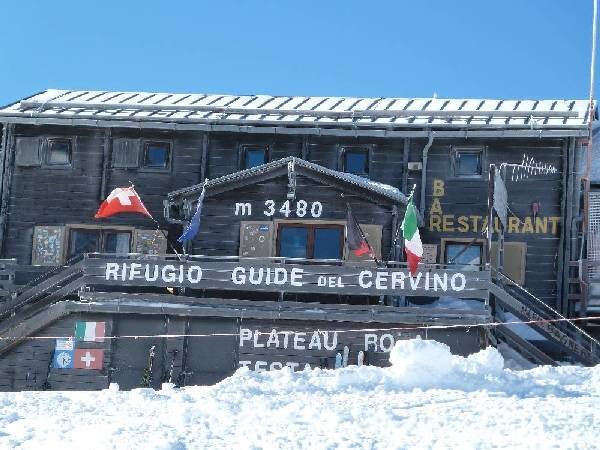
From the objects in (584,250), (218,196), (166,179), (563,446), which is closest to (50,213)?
(166,179)

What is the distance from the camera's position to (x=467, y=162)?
2391cm

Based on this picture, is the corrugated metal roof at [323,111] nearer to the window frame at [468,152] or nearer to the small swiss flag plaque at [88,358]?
the window frame at [468,152]

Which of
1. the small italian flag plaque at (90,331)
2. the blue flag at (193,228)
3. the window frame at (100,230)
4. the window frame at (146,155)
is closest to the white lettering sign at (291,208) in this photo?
the blue flag at (193,228)

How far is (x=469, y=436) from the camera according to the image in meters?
9.68

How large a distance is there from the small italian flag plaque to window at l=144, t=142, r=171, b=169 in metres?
6.29

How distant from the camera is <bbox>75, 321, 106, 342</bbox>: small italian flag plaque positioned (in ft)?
64.3

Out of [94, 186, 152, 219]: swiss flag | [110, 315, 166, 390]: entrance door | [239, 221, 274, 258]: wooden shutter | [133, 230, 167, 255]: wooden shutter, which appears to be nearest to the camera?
[110, 315, 166, 390]: entrance door

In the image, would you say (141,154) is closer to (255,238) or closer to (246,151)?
(246,151)

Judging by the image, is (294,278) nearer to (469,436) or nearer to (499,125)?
(499,125)

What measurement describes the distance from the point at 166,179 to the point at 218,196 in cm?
306

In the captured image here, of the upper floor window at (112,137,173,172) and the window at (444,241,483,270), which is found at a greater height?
the upper floor window at (112,137,173,172)

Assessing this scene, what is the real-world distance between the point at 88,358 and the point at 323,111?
9.58 m

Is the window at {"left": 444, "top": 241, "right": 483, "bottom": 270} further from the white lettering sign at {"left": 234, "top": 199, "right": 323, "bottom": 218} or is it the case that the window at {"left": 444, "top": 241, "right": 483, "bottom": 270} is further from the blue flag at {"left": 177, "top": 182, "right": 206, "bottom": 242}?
the blue flag at {"left": 177, "top": 182, "right": 206, "bottom": 242}

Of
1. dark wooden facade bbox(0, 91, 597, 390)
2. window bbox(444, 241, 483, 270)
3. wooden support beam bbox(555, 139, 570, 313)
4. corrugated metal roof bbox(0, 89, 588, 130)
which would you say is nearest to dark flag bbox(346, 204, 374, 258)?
dark wooden facade bbox(0, 91, 597, 390)
